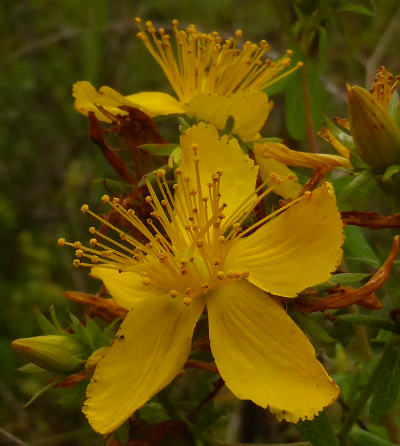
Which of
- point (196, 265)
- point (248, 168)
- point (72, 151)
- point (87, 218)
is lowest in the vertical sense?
point (87, 218)

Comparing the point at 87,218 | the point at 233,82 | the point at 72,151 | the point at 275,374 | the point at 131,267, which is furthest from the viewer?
the point at 72,151

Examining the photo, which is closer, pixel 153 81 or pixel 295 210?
pixel 295 210

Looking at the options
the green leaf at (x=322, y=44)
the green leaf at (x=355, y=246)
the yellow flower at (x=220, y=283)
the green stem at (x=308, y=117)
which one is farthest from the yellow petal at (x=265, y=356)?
the green leaf at (x=322, y=44)

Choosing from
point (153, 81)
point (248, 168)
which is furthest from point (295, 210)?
point (153, 81)

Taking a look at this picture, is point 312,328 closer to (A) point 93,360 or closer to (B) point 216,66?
(A) point 93,360

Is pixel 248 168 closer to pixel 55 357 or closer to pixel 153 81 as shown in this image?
pixel 55 357

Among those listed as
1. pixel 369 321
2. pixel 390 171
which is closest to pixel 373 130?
pixel 390 171
